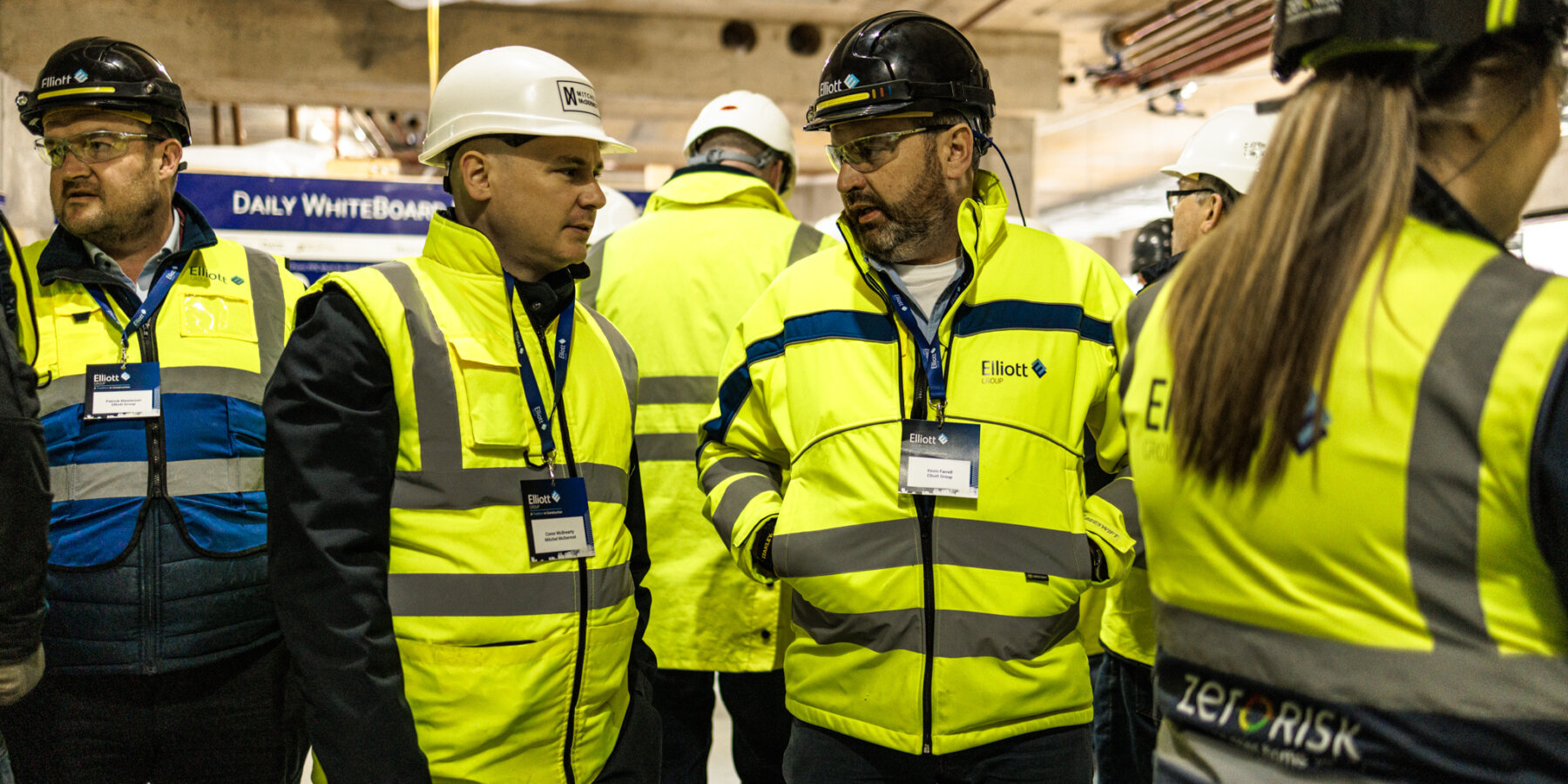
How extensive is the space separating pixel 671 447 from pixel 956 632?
1140 mm

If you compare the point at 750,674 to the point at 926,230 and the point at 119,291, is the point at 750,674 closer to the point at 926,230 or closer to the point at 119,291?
the point at 926,230

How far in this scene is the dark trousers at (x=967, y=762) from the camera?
1903mm

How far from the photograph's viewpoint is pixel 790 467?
211 centimetres

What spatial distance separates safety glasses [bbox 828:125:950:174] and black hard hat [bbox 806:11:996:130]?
0.05 meters

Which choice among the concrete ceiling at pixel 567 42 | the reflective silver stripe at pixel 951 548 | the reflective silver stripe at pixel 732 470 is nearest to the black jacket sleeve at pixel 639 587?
the reflective silver stripe at pixel 732 470

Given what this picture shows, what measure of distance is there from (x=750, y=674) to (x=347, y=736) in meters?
1.34

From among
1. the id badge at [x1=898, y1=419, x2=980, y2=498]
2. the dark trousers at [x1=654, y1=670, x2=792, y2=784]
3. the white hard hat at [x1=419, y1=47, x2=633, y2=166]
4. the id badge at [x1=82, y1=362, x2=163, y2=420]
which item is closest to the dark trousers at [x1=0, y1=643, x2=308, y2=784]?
the id badge at [x1=82, y1=362, x2=163, y2=420]

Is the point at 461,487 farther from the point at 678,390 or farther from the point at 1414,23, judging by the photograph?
the point at 1414,23

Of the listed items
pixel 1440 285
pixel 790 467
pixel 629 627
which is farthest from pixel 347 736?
pixel 1440 285

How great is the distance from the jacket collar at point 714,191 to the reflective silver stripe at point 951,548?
1.32m

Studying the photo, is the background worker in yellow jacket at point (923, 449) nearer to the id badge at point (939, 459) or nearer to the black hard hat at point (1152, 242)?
the id badge at point (939, 459)

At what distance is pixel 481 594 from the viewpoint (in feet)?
5.77

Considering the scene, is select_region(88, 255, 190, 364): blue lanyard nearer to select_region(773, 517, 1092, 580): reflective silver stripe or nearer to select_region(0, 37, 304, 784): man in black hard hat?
select_region(0, 37, 304, 784): man in black hard hat

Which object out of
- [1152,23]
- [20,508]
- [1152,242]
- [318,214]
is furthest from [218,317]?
[1152,23]
